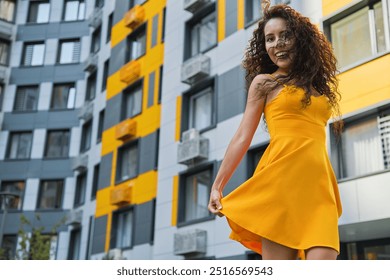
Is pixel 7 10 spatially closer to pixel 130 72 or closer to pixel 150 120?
pixel 130 72

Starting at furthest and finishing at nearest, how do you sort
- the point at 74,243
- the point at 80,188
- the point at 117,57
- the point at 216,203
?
the point at 80,188 < the point at 74,243 < the point at 117,57 < the point at 216,203

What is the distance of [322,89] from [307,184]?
1.63 feet

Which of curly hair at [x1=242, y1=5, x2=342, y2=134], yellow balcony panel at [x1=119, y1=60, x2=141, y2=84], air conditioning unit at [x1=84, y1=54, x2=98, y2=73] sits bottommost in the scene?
curly hair at [x1=242, y1=5, x2=342, y2=134]

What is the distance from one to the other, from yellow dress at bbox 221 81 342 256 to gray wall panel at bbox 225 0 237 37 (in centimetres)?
1580

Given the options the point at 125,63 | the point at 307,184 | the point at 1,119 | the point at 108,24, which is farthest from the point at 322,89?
the point at 1,119

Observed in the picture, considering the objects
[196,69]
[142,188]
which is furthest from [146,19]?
[142,188]

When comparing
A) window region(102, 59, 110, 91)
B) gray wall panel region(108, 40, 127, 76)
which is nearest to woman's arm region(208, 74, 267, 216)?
gray wall panel region(108, 40, 127, 76)

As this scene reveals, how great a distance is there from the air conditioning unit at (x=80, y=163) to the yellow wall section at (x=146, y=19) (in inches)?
218

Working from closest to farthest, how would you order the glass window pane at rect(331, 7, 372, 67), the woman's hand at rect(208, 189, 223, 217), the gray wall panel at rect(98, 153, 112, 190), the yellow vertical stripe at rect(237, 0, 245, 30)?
the woman's hand at rect(208, 189, 223, 217) < the glass window pane at rect(331, 7, 372, 67) < the yellow vertical stripe at rect(237, 0, 245, 30) < the gray wall panel at rect(98, 153, 112, 190)

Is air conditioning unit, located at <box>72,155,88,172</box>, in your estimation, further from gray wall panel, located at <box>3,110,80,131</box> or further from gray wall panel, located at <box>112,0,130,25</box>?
gray wall panel, located at <box>112,0,130,25</box>

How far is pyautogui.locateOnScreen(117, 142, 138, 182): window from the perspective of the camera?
23125 mm

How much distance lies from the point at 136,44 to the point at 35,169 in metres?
10.2

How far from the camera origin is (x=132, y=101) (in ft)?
80.3

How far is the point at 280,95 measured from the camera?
2.35 meters
